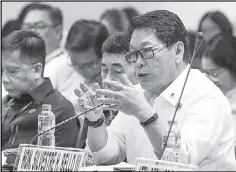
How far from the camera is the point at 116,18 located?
603 centimetres

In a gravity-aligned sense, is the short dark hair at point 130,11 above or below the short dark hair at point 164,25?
above

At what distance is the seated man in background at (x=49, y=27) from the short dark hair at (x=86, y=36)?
50 centimetres

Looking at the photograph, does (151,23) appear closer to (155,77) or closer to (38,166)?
(155,77)

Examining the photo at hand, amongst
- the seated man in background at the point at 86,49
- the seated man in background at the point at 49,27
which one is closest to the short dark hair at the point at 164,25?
the seated man in background at the point at 86,49

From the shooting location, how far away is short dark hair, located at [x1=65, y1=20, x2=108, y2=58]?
487 cm

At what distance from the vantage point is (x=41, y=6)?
584 cm

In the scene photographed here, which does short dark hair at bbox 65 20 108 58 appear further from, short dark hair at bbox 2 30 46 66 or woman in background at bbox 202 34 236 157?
woman in background at bbox 202 34 236 157

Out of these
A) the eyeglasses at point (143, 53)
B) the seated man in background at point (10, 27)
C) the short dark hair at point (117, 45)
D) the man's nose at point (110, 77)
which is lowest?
the man's nose at point (110, 77)

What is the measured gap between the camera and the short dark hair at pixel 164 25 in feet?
9.87

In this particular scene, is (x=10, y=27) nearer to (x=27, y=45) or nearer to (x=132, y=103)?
(x=27, y=45)

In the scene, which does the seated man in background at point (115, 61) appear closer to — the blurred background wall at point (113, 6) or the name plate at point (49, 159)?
the name plate at point (49, 159)

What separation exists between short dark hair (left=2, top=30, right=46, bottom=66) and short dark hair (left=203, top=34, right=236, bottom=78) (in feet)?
3.87

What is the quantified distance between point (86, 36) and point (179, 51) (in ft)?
6.31

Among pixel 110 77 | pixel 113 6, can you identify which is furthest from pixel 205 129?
pixel 113 6
